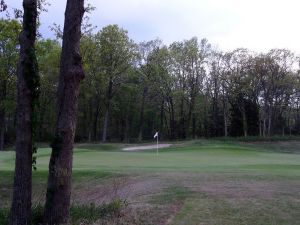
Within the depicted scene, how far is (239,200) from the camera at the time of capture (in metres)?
11.8

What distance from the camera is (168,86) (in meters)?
76.1

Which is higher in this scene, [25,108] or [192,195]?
[25,108]

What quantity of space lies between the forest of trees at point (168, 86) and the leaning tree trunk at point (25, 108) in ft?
174

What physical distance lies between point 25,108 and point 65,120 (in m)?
0.89

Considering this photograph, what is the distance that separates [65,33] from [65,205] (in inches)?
140

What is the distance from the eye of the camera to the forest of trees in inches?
2625

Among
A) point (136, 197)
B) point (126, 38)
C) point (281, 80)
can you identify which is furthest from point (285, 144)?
point (136, 197)

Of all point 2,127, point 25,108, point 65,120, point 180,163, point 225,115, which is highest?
point 225,115

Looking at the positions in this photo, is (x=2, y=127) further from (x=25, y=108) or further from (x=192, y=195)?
(x=25, y=108)

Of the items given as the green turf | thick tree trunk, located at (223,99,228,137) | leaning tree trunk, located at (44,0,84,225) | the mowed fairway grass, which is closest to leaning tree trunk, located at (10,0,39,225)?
leaning tree trunk, located at (44,0,84,225)

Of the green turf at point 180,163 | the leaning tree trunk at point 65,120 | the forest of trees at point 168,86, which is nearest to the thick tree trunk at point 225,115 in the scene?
the forest of trees at point 168,86

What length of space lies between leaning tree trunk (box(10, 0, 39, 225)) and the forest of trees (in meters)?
53.1

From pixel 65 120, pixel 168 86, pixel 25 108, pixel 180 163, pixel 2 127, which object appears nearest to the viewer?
pixel 65 120

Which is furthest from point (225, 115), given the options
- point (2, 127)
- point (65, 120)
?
point (65, 120)
